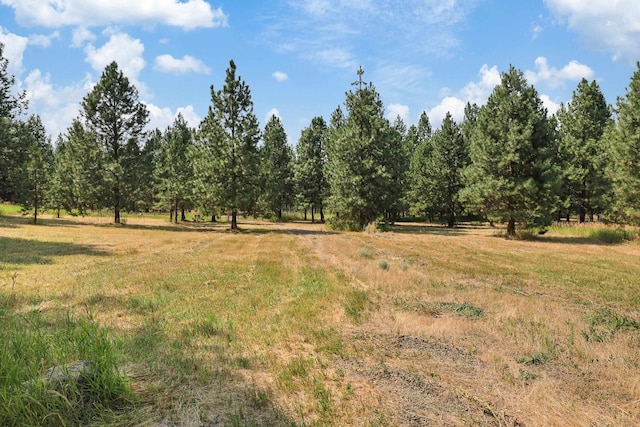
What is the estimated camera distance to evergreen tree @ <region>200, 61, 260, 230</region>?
110 ft

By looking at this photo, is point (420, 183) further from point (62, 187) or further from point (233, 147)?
point (62, 187)

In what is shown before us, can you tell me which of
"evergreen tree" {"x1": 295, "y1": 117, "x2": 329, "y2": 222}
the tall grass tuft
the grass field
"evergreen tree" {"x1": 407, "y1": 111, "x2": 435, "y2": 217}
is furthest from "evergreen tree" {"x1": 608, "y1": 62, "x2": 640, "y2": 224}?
"evergreen tree" {"x1": 295, "y1": 117, "x2": 329, "y2": 222}

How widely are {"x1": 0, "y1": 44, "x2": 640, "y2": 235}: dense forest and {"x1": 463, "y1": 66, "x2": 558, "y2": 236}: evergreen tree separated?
84 mm

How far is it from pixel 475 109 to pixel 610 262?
6249cm

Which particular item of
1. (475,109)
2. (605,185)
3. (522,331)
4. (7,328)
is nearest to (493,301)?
(522,331)

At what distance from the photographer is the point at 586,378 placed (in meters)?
4.94

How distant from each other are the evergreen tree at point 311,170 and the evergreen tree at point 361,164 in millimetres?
18445

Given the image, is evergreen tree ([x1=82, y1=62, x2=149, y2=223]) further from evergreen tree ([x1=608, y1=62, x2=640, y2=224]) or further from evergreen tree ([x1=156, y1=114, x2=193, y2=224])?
evergreen tree ([x1=608, y1=62, x2=640, y2=224])

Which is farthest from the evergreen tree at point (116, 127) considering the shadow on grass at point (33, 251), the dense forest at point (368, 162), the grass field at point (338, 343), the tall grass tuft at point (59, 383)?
the tall grass tuft at point (59, 383)

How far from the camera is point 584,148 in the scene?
3981 centimetres

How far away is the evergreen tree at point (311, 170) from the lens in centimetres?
5694

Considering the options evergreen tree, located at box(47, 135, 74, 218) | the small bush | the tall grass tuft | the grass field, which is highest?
evergreen tree, located at box(47, 135, 74, 218)

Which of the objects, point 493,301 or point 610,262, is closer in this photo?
point 493,301

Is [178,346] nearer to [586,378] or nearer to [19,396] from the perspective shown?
[19,396]
